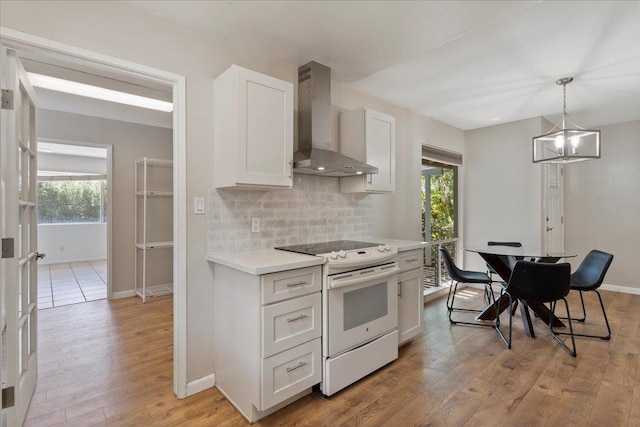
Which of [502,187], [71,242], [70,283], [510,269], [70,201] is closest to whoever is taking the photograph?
[510,269]

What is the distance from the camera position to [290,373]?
188 cm

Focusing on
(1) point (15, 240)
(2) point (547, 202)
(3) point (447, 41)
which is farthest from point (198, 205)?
(2) point (547, 202)

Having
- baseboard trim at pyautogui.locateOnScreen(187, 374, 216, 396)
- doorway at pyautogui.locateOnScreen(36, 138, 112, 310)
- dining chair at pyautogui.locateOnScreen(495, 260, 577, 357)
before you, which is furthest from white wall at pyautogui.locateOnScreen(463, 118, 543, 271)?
→ doorway at pyautogui.locateOnScreen(36, 138, 112, 310)

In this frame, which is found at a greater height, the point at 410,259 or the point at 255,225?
the point at 255,225

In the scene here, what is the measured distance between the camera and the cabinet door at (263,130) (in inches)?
78.9

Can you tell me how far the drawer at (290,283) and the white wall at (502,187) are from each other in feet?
12.3

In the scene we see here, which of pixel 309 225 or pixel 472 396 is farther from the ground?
pixel 309 225

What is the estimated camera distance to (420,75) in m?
2.98

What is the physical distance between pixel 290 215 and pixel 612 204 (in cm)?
497

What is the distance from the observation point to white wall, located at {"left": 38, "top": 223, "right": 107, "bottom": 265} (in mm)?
6984

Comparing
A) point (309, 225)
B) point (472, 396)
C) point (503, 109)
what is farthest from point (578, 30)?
point (472, 396)

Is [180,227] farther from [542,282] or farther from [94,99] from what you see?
[542,282]

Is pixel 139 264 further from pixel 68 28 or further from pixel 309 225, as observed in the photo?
pixel 68 28

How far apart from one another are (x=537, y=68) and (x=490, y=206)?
239 centimetres
